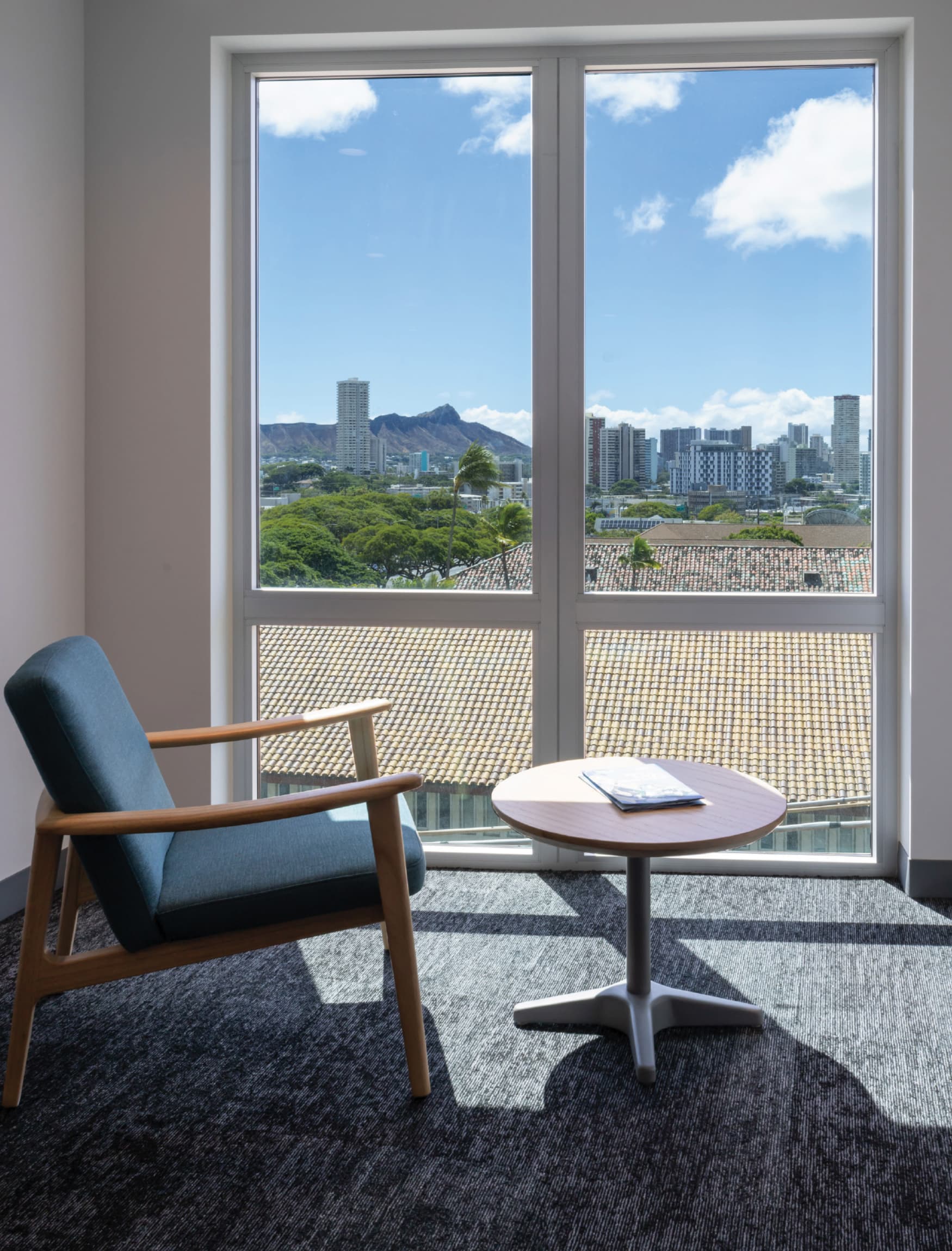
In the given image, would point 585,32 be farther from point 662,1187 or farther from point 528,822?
point 662,1187

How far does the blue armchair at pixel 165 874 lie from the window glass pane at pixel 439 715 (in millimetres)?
1229

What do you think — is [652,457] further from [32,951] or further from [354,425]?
[32,951]

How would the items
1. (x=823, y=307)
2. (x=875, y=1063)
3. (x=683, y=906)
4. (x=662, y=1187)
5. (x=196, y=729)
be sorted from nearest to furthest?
(x=662, y=1187), (x=875, y=1063), (x=196, y=729), (x=683, y=906), (x=823, y=307)

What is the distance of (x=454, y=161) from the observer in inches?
130

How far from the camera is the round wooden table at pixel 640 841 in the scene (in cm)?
204

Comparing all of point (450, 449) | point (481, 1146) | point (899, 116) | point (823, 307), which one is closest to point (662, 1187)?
point (481, 1146)

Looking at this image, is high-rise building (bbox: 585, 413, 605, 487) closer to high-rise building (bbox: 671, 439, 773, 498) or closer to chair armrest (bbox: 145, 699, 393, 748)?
high-rise building (bbox: 671, 439, 773, 498)

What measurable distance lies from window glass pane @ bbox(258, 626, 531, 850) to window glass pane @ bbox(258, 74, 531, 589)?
8.3 inches

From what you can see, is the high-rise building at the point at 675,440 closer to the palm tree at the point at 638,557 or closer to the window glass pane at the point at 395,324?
the palm tree at the point at 638,557

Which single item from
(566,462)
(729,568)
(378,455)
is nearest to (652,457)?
(566,462)

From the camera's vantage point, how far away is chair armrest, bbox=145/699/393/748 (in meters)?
2.57

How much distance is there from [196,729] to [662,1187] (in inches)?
61.7

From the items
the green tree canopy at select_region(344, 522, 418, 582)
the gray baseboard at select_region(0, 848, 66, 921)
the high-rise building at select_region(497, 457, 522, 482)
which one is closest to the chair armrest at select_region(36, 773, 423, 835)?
the gray baseboard at select_region(0, 848, 66, 921)

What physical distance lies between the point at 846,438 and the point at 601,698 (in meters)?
1.22
